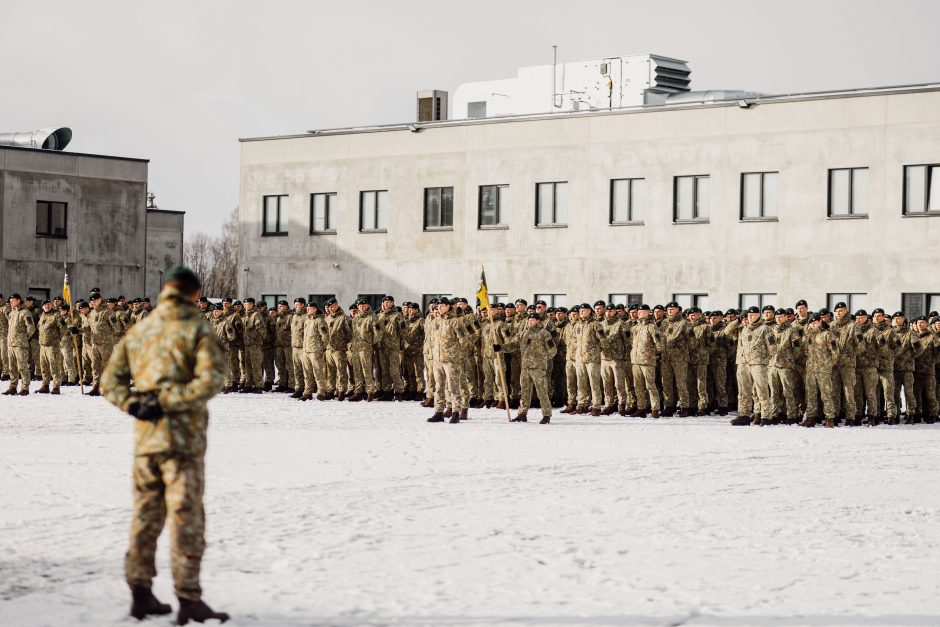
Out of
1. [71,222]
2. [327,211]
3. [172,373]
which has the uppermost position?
[71,222]

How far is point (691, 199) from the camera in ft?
120

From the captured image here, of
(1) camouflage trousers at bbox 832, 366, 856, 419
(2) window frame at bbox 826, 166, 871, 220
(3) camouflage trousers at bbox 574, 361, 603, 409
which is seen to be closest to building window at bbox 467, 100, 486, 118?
(2) window frame at bbox 826, 166, 871, 220

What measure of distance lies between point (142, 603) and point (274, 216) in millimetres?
37721

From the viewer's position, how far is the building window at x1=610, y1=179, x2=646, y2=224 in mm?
37500

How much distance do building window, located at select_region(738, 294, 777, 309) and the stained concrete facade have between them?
18 centimetres

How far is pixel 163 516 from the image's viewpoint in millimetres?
7652

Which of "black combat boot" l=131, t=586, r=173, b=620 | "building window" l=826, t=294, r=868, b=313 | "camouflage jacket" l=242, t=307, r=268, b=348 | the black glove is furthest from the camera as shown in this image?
"building window" l=826, t=294, r=868, b=313

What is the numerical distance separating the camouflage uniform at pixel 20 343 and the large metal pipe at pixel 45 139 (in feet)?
103

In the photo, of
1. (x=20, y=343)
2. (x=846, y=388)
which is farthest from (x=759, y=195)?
(x=20, y=343)

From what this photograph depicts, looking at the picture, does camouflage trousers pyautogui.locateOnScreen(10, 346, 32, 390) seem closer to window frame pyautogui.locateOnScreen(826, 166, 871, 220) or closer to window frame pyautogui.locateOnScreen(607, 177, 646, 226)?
window frame pyautogui.locateOnScreen(607, 177, 646, 226)

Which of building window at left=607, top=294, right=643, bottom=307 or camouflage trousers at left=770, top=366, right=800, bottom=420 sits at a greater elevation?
building window at left=607, top=294, right=643, bottom=307

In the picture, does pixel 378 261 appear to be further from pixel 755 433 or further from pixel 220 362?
pixel 220 362

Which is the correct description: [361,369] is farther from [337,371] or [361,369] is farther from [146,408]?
[146,408]

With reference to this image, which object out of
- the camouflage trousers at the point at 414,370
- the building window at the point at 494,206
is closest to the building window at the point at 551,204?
the building window at the point at 494,206
